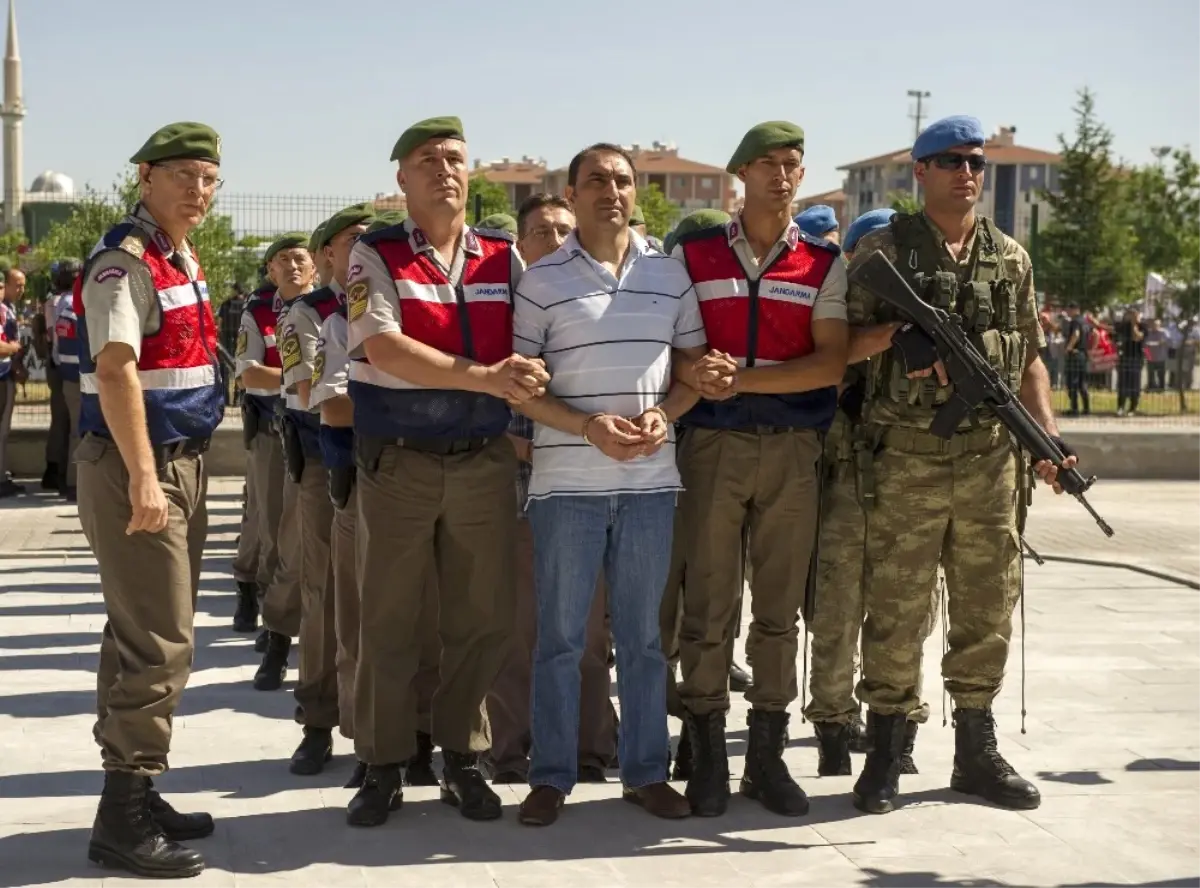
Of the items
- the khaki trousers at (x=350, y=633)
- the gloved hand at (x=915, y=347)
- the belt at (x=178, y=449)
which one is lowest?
the khaki trousers at (x=350, y=633)

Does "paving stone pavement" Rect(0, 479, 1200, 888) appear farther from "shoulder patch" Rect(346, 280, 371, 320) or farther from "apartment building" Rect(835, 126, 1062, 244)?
"apartment building" Rect(835, 126, 1062, 244)

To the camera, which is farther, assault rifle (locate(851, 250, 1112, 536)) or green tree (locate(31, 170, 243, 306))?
green tree (locate(31, 170, 243, 306))

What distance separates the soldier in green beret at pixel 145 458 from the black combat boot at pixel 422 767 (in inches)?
41.1

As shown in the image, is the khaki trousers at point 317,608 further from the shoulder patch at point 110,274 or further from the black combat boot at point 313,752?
the shoulder patch at point 110,274

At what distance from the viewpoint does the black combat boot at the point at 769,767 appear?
18.9 feet

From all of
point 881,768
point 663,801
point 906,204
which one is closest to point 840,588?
point 881,768

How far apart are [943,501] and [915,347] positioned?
0.57m

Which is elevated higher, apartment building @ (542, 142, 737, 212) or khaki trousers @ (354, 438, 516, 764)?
apartment building @ (542, 142, 737, 212)

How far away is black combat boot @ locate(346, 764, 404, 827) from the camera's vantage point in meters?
5.56

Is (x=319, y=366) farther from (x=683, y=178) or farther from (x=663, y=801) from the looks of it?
(x=683, y=178)

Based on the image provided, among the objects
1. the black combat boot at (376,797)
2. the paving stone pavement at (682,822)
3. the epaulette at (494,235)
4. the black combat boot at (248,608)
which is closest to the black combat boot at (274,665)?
the paving stone pavement at (682,822)

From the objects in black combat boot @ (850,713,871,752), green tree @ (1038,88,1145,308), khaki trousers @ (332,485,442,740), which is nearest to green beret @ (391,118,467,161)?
khaki trousers @ (332,485,442,740)

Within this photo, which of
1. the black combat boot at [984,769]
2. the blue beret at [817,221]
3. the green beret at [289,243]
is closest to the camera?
the black combat boot at [984,769]

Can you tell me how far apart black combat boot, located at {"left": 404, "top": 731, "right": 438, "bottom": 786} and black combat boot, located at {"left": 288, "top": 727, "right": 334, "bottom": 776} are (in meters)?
0.39
